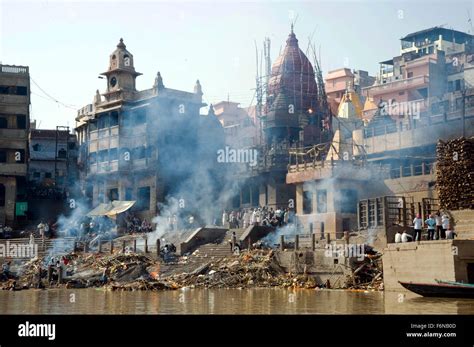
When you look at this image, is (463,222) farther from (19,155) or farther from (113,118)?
(19,155)

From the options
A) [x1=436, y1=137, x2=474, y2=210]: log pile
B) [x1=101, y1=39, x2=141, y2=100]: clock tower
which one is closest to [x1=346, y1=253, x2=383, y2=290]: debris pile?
[x1=436, y1=137, x2=474, y2=210]: log pile

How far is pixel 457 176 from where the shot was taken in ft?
90.4

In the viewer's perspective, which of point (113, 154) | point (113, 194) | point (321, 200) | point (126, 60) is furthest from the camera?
point (113, 194)

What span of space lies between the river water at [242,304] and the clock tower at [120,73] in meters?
28.1

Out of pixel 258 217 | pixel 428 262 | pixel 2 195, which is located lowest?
pixel 428 262

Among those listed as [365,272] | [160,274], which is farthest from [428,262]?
[160,274]

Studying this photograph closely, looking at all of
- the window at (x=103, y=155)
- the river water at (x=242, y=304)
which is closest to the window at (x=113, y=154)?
the window at (x=103, y=155)

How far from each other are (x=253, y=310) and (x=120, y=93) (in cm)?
3611

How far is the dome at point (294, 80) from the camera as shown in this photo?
173 feet

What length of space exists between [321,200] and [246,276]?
10.4 meters

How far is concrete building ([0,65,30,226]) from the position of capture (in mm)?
50438

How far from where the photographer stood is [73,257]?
37688 millimetres

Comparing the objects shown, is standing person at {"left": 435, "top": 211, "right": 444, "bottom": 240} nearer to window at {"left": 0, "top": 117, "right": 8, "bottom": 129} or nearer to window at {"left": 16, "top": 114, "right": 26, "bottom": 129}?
window at {"left": 16, "top": 114, "right": 26, "bottom": 129}
